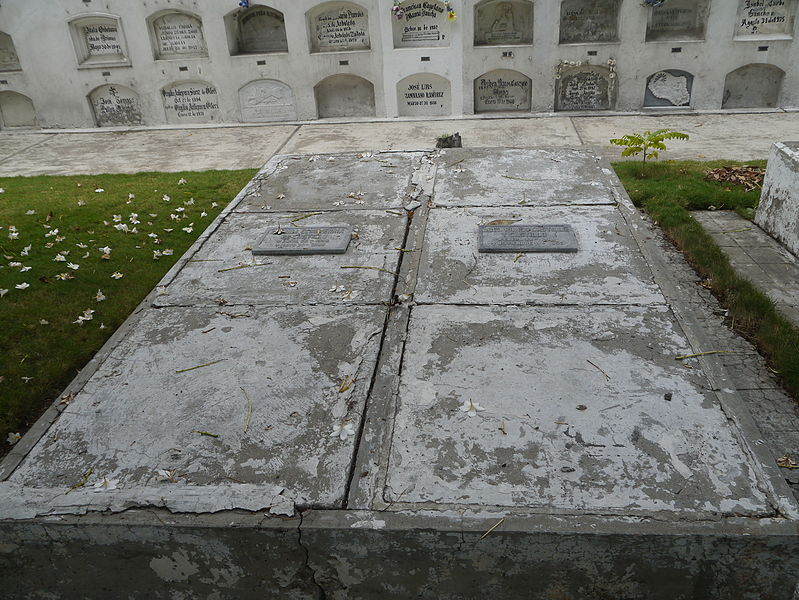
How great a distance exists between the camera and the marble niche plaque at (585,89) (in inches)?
387

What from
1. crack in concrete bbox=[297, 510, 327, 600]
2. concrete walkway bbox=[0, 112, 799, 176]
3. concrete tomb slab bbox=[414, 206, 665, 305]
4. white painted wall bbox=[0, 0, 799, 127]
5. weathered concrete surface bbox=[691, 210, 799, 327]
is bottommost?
weathered concrete surface bbox=[691, 210, 799, 327]

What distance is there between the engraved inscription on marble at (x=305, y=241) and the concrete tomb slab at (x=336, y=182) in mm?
483

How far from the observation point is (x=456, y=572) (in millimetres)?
2010

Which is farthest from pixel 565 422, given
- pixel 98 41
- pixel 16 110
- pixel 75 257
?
pixel 16 110

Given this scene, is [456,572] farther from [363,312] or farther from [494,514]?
[363,312]

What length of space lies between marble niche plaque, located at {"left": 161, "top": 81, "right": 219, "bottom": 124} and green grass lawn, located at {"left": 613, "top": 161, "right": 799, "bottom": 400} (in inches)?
271

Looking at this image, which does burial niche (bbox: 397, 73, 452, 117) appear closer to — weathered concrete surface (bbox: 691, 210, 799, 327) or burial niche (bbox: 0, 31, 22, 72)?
weathered concrete surface (bbox: 691, 210, 799, 327)

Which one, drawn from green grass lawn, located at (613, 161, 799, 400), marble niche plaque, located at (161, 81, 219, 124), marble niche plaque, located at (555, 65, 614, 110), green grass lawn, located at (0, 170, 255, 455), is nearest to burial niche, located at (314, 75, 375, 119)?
marble niche plaque, located at (161, 81, 219, 124)

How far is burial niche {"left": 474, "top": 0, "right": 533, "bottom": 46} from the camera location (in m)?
9.98

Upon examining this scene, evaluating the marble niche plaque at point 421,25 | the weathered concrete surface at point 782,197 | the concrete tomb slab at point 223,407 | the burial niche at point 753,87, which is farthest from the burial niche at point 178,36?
the weathered concrete surface at point 782,197

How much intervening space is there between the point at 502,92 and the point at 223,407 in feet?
29.4

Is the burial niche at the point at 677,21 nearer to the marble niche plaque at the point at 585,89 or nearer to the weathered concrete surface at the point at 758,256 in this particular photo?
the marble niche plaque at the point at 585,89

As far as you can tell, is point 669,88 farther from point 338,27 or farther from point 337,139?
point 338,27

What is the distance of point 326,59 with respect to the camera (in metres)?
10.1
